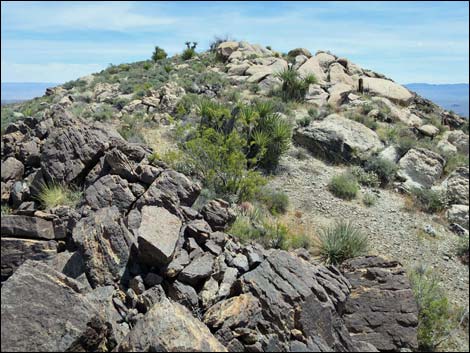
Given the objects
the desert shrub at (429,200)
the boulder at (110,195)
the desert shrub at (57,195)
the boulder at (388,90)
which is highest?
the boulder at (388,90)

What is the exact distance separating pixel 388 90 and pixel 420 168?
8828 millimetres

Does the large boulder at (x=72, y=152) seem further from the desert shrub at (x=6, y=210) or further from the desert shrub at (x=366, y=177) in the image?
the desert shrub at (x=366, y=177)

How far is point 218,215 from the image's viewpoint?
27.7ft

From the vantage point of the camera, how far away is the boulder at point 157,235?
6500mm

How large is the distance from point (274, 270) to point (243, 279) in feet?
1.82

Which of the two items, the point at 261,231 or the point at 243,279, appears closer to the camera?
the point at 243,279

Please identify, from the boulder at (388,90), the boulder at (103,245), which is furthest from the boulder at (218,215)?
the boulder at (388,90)

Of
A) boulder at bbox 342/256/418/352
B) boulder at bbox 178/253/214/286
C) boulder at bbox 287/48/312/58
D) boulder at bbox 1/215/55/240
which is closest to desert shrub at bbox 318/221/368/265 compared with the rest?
boulder at bbox 342/256/418/352

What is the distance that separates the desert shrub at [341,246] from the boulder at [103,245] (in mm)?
4072

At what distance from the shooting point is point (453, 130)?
1755cm

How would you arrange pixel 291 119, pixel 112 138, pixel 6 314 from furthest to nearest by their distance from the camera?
1. pixel 291 119
2. pixel 112 138
3. pixel 6 314

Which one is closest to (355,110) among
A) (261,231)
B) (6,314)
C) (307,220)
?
(307,220)

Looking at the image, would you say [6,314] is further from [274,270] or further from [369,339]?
[369,339]

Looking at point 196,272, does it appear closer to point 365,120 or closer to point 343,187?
point 343,187
